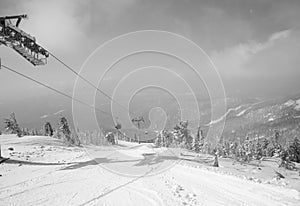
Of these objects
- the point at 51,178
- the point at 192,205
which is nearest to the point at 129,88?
the point at 51,178

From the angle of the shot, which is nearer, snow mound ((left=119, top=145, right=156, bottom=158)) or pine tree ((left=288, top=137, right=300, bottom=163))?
snow mound ((left=119, top=145, right=156, bottom=158))

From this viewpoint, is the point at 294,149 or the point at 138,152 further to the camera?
the point at 294,149

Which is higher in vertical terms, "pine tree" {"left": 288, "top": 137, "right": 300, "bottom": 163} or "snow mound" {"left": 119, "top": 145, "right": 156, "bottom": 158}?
"pine tree" {"left": 288, "top": 137, "right": 300, "bottom": 163}

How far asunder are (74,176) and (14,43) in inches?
423

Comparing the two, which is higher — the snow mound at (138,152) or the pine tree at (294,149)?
the pine tree at (294,149)

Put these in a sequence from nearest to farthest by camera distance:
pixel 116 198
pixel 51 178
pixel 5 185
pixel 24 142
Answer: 1. pixel 116 198
2. pixel 5 185
3. pixel 51 178
4. pixel 24 142

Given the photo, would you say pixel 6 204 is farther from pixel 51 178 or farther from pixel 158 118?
pixel 158 118

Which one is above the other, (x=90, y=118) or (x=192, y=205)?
(x=90, y=118)

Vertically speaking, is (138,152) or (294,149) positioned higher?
(294,149)

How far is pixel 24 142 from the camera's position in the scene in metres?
47.8

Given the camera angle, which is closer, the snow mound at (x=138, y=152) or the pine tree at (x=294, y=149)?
the snow mound at (x=138, y=152)

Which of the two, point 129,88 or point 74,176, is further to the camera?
point 129,88

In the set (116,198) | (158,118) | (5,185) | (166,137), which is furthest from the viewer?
(166,137)

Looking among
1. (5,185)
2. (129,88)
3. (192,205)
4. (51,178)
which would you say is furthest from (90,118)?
(192,205)
